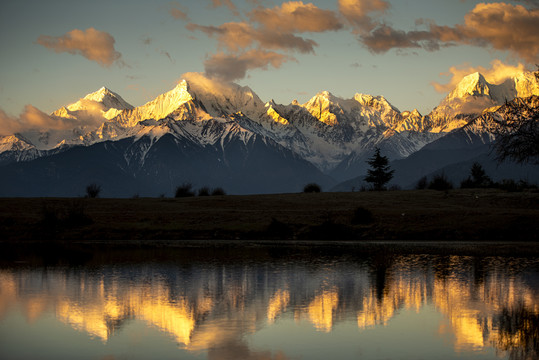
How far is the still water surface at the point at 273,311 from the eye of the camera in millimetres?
23156

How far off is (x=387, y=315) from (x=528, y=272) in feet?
46.0

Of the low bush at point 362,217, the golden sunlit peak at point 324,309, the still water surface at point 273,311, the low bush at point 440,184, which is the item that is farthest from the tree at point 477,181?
the golden sunlit peak at point 324,309

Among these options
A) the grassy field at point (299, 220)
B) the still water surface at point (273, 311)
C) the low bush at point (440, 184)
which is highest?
the low bush at point (440, 184)

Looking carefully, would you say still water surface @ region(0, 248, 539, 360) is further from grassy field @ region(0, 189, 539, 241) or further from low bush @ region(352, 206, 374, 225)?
low bush @ region(352, 206, 374, 225)

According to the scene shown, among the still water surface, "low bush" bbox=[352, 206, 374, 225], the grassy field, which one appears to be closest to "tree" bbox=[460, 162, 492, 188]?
the grassy field

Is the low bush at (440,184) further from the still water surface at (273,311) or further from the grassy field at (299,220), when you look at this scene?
the still water surface at (273,311)

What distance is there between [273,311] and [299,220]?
40604 millimetres

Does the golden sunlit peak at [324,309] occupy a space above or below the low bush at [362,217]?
below

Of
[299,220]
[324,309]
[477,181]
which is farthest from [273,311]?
[477,181]

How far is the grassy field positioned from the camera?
6384 centimetres

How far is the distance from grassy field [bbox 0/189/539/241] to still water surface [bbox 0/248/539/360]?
19785mm

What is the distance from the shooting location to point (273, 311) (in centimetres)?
2939

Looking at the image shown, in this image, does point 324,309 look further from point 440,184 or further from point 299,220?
point 440,184

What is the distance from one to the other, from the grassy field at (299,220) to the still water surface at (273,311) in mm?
19785
